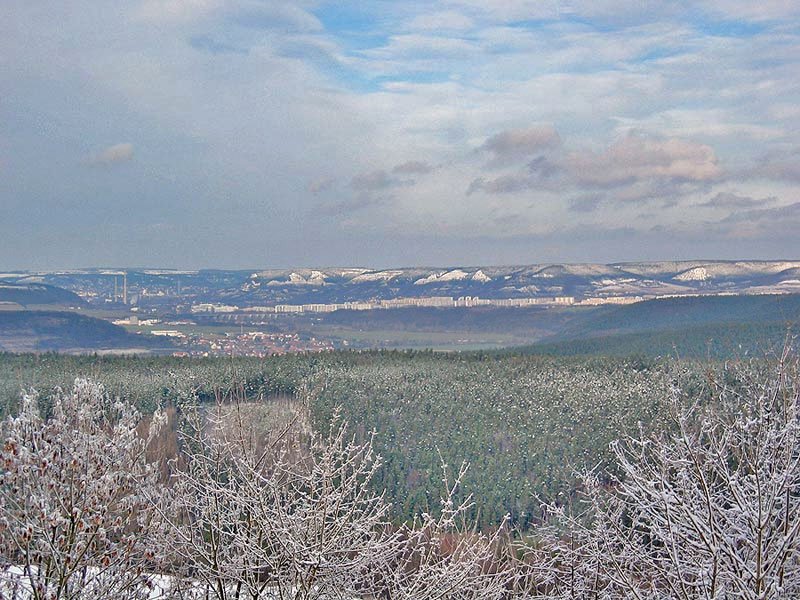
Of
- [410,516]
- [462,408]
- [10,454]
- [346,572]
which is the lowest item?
[410,516]

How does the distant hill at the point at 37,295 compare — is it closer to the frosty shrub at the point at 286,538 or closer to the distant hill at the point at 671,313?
the distant hill at the point at 671,313

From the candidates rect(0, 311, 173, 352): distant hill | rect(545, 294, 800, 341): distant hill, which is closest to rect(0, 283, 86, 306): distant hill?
rect(0, 311, 173, 352): distant hill

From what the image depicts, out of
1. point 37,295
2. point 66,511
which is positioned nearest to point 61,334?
point 37,295

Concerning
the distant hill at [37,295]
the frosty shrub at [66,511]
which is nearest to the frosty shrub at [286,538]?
the frosty shrub at [66,511]

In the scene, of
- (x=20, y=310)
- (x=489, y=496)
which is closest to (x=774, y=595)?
(x=489, y=496)

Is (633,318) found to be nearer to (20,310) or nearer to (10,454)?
(20,310)

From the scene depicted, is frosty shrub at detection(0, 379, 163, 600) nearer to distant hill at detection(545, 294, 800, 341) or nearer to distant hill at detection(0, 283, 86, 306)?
distant hill at detection(545, 294, 800, 341)
